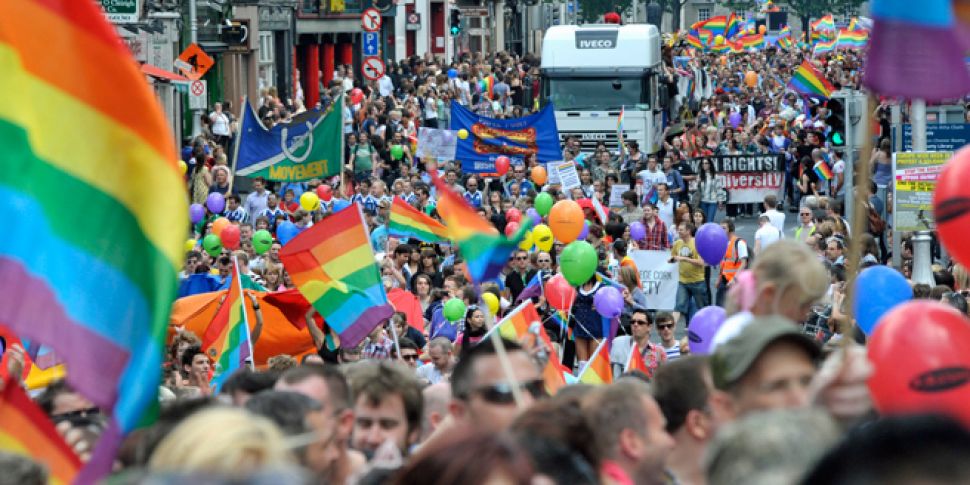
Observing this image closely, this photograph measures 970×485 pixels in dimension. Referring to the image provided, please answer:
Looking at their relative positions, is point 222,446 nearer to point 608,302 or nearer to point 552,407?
point 552,407

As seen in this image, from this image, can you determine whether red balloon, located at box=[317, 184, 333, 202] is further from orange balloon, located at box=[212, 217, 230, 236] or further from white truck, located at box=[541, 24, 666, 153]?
white truck, located at box=[541, 24, 666, 153]

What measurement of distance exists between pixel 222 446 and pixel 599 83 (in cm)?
3064

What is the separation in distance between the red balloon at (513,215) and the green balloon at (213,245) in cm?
336

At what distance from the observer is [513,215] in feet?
66.6

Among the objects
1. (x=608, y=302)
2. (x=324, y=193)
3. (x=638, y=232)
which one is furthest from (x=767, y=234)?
(x=324, y=193)

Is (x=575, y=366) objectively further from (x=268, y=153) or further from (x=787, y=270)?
(x=787, y=270)

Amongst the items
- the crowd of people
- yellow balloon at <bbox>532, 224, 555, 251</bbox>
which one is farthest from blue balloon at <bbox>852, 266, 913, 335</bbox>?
yellow balloon at <bbox>532, 224, 555, 251</bbox>

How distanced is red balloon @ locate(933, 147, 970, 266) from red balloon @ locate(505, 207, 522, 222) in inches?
541

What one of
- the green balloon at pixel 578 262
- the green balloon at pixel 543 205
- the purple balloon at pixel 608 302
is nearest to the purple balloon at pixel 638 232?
the green balloon at pixel 543 205

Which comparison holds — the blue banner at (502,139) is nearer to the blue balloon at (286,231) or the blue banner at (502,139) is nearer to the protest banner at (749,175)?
the protest banner at (749,175)

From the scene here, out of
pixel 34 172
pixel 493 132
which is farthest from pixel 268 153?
pixel 34 172

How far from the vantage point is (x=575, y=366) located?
15.1 metres

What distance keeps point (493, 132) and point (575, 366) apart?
39.1ft

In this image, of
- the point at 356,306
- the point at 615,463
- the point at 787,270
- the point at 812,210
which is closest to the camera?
the point at 615,463
